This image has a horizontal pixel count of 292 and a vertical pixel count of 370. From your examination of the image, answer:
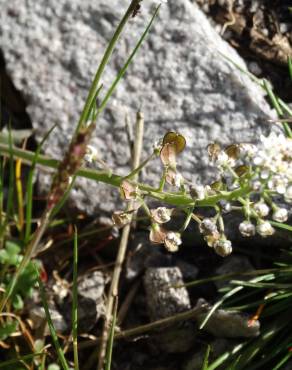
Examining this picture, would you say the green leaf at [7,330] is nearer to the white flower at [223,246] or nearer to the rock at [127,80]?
the rock at [127,80]

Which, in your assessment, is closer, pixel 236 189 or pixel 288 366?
pixel 236 189

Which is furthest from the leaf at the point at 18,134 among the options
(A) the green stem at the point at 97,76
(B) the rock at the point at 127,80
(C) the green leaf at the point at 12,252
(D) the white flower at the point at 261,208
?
(D) the white flower at the point at 261,208

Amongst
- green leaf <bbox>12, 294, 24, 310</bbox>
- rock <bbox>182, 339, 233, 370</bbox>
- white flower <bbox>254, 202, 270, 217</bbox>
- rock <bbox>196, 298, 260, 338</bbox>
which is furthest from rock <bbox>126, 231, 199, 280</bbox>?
white flower <bbox>254, 202, 270, 217</bbox>

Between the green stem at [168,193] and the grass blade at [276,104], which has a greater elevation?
the grass blade at [276,104]

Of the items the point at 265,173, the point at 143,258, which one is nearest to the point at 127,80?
the point at 143,258

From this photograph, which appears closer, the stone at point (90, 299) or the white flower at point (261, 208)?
the white flower at point (261, 208)

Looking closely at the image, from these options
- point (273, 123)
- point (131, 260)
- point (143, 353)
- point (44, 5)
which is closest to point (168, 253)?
point (131, 260)

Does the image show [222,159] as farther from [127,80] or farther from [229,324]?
[127,80]

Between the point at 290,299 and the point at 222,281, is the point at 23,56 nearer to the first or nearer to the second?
the point at 222,281
